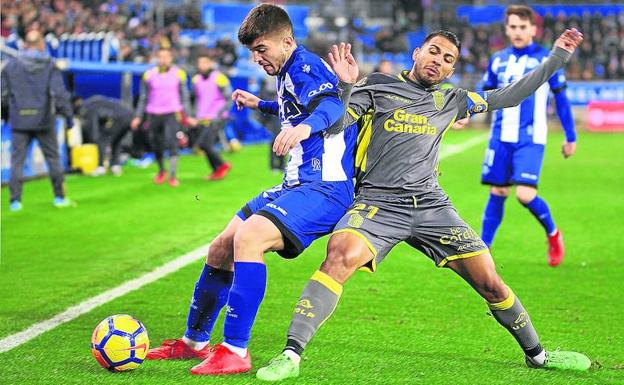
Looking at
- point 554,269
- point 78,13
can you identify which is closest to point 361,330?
point 554,269

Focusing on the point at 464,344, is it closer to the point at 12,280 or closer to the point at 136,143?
the point at 12,280

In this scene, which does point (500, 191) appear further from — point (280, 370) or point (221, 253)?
point (280, 370)

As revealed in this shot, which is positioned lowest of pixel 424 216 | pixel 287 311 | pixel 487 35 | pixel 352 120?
pixel 487 35

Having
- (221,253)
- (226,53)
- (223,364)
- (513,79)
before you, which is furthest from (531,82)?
(226,53)

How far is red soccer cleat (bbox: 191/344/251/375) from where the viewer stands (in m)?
5.26

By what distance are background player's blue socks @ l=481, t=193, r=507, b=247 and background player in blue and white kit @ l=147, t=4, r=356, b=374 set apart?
396 cm

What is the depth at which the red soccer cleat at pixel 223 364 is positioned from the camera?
5258 mm

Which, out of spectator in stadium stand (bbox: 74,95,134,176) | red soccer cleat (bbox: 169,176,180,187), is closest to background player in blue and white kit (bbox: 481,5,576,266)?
red soccer cleat (bbox: 169,176,180,187)

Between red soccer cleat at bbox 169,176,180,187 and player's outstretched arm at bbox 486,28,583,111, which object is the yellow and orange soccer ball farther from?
red soccer cleat at bbox 169,176,180,187

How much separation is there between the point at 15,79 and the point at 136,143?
6.85 meters

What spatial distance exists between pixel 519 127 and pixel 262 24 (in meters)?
4.33

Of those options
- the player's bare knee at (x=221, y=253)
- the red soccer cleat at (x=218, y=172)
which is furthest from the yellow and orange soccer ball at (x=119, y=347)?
the red soccer cleat at (x=218, y=172)

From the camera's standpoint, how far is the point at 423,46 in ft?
18.5

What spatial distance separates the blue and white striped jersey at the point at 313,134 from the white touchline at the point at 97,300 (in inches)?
80.7
